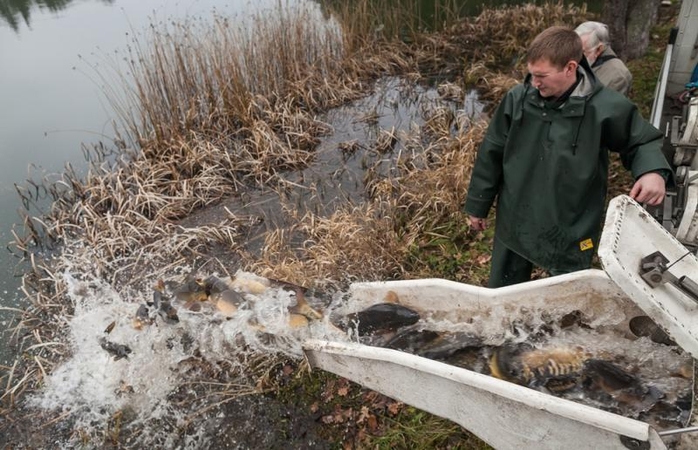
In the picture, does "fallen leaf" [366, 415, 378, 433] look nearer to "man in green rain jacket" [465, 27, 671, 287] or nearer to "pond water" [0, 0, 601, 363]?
"man in green rain jacket" [465, 27, 671, 287]

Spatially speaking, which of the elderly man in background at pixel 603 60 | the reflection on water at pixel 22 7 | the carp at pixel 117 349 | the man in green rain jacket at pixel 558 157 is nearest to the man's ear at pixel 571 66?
the man in green rain jacket at pixel 558 157

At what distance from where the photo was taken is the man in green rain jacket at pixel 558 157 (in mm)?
2154

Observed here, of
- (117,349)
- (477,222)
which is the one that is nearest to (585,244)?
(477,222)

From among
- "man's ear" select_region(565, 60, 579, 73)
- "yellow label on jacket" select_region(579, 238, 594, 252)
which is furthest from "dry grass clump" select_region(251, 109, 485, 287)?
"man's ear" select_region(565, 60, 579, 73)

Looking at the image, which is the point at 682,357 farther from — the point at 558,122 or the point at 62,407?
the point at 62,407

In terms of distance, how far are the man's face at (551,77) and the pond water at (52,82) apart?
4.34m

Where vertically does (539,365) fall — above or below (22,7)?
below

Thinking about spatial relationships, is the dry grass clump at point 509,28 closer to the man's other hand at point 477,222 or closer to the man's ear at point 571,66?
the man's other hand at point 477,222

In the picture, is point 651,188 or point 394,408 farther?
point 394,408

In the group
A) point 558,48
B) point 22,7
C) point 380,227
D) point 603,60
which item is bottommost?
point 380,227

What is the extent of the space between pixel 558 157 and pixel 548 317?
0.82m

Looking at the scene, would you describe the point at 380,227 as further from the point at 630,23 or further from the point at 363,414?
the point at 630,23

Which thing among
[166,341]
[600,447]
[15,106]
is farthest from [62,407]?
[15,106]

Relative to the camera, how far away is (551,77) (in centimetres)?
214
